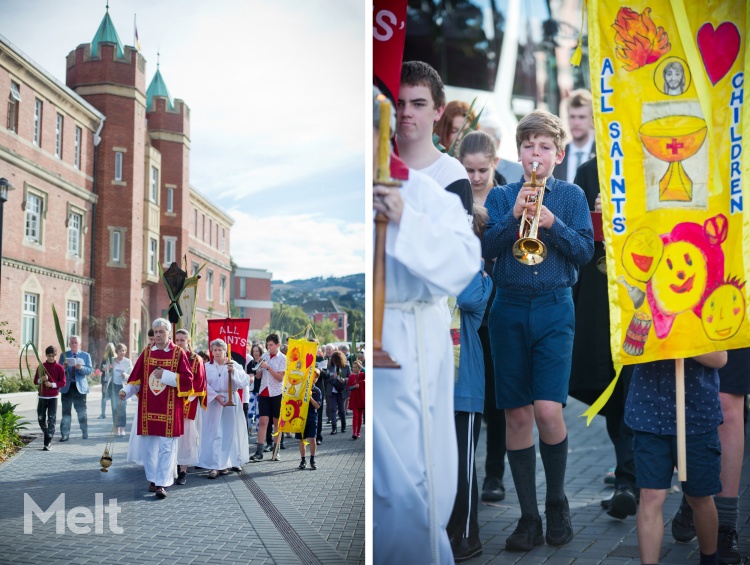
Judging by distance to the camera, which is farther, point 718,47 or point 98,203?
point 98,203

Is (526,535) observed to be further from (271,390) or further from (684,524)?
(271,390)

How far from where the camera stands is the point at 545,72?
458 centimetres

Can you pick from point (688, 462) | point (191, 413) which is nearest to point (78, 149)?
point (191, 413)

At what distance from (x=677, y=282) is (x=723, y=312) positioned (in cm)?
21

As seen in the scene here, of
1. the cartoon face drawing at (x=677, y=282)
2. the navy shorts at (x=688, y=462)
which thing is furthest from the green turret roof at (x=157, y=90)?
the navy shorts at (x=688, y=462)

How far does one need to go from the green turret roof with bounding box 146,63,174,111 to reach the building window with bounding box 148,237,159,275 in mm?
555

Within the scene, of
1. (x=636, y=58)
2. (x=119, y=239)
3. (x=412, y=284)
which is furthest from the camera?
(x=119, y=239)

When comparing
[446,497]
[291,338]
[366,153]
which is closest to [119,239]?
[291,338]

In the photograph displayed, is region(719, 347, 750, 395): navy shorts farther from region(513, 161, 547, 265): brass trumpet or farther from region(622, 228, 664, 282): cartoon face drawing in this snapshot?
region(513, 161, 547, 265): brass trumpet

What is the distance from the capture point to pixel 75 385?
3393 mm

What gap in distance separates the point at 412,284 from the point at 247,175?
3.37 ft

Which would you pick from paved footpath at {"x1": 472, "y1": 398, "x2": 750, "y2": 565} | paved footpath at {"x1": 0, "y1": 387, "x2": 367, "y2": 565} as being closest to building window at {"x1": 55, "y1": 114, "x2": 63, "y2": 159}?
paved footpath at {"x1": 0, "y1": 387, "x2": 367, "y2": 565}

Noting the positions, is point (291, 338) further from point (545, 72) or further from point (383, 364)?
point (545, 72)

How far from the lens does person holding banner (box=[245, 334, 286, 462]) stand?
3650mm
